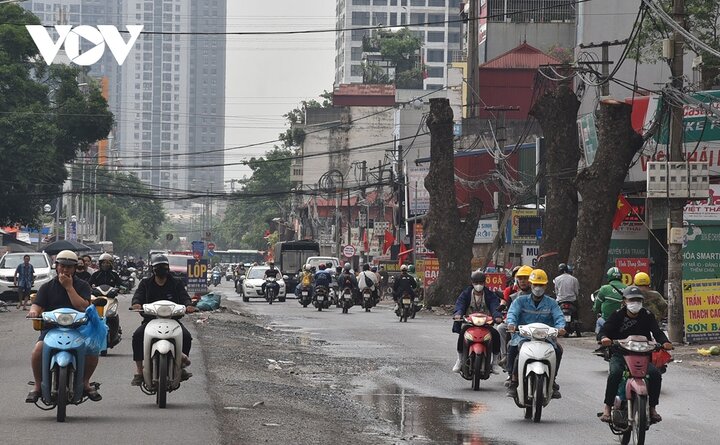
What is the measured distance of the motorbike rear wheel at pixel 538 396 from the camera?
1335 cm

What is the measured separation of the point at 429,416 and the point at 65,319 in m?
4.07

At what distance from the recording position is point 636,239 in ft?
121

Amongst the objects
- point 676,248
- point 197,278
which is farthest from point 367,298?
point 676,248

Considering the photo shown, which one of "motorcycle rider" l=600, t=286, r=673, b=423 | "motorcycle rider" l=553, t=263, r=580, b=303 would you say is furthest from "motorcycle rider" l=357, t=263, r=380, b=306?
"motorcycle rider" l=600, t=286, r=673, b=423

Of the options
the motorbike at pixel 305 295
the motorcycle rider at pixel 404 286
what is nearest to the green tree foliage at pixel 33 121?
the motorbike at pixel 305 295

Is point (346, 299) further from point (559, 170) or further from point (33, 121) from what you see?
point (33, 121)

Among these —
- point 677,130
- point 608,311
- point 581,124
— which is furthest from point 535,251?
point 608,311

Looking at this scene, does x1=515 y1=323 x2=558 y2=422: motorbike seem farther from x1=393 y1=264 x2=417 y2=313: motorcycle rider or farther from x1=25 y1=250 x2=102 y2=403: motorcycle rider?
x1=393 y1=264 x2=417 y2=313: motorcycle rider

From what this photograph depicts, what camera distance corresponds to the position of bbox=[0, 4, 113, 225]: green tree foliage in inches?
2154

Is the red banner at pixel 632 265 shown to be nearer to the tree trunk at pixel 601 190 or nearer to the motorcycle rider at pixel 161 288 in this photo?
the tree trunk at pixel 601 190

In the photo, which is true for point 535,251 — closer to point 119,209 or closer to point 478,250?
point 478,250

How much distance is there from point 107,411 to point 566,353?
43.0 ft

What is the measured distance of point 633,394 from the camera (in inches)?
456

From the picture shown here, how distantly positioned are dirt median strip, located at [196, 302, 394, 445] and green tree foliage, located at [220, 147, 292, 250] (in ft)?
269
